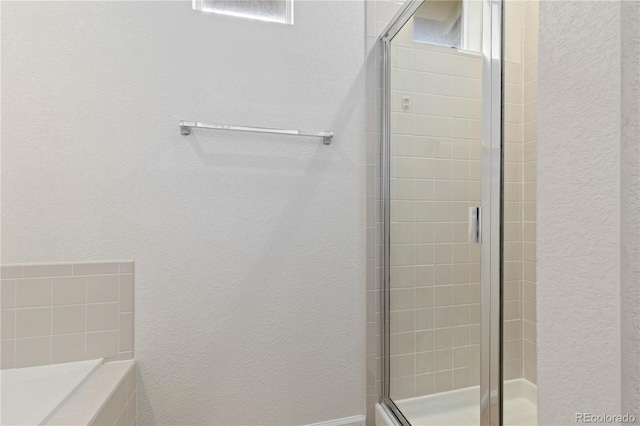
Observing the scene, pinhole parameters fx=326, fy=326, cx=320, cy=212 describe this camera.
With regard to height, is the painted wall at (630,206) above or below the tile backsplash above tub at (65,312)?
above

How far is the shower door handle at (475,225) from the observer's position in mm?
1019

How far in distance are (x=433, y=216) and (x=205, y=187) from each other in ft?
3.09

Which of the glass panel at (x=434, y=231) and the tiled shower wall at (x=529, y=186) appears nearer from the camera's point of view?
the tiled shower wall at (x=529, y=186)

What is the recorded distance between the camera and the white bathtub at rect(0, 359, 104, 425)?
3.13 ft

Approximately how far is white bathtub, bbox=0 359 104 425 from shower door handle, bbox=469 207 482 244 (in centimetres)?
137

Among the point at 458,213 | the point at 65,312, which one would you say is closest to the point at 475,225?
the point at 458,213

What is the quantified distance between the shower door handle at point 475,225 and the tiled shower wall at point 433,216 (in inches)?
0.8

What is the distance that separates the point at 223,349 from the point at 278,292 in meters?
0.33

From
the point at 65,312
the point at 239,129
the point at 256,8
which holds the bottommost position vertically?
the point at 65,312

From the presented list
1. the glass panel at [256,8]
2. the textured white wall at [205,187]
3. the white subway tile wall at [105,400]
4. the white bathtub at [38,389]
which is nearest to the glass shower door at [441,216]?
the textured white wall at [205,187]

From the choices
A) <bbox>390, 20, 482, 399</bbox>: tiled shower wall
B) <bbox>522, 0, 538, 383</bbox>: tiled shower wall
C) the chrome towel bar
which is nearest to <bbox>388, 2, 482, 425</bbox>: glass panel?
<bbox>390, 20, 482, 399</bbox>: tiled shower wall

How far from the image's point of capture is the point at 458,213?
3.71 ft

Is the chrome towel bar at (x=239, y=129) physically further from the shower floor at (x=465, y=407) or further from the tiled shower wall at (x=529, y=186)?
the shower floor at (x=465, y=407)

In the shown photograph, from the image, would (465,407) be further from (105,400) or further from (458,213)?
(105,400)
